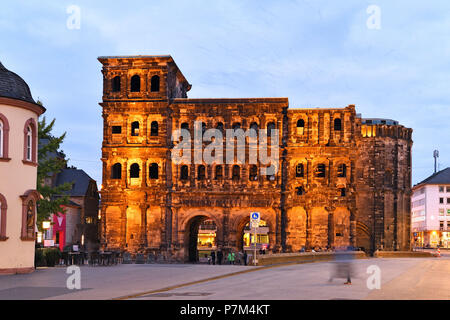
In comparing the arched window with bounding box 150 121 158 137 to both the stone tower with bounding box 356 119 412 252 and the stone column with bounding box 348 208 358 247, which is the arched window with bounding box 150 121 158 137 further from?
the stone tower with bounding box 356 119 412 252

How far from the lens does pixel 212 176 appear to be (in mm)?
63469

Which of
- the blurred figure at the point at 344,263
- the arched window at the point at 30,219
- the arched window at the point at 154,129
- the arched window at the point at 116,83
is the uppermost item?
the arched window at the point at 116,83

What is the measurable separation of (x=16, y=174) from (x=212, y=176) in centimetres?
3253

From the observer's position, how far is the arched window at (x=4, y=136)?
104ft

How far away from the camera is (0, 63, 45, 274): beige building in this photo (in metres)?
31.5

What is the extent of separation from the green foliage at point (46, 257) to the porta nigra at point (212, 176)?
72.3 ft

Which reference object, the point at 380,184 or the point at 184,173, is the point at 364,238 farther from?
the point at 184,173

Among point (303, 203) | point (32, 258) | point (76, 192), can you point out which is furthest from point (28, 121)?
point (76, 192)

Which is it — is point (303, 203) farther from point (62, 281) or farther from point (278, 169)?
point (62, 281)

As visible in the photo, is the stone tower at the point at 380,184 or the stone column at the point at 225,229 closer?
the stone column at the point at 225,229

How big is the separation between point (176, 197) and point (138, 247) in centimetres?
595

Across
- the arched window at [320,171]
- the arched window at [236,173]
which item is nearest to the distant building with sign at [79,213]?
the arched window at [236,173]

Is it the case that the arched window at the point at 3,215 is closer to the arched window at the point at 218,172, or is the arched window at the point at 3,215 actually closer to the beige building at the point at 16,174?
the beige building at the point at 16,174
